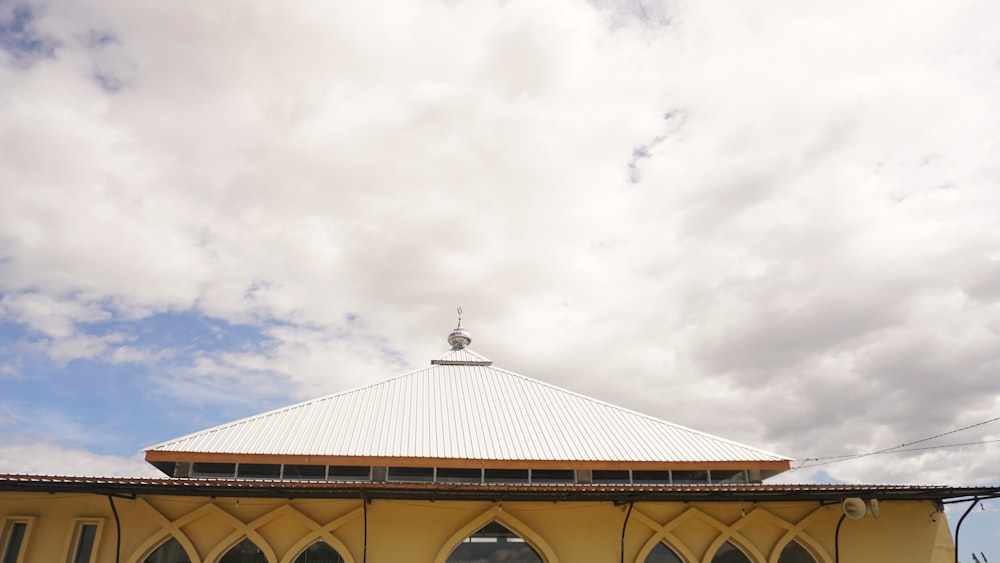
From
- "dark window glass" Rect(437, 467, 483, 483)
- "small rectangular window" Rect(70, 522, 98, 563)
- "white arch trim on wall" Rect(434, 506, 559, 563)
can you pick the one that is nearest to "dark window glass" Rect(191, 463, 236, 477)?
"small rectangular window" Rect(70, 522, 98, 563)

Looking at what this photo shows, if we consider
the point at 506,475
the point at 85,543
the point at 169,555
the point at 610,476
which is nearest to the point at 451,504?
the point at 506,475

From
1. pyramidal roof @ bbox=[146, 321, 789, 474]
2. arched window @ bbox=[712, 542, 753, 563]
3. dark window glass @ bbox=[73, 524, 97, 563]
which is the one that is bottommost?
arched window @ bbox=[712, 542, 753, 563]

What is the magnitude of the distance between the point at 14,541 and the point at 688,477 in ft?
49.5

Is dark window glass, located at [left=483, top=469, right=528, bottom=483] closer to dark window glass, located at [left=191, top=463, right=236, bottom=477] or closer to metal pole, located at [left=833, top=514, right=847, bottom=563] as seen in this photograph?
dark window glass, located at [left=191, top=463, right=236, bottom=477]

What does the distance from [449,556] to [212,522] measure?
515 cm

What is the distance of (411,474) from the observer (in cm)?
1452

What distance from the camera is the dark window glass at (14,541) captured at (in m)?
12.5

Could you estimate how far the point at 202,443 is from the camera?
14.6 m

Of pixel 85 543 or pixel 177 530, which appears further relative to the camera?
pixel 85 543

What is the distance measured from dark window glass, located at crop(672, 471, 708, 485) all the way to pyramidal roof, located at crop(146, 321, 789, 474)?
25 centimetres

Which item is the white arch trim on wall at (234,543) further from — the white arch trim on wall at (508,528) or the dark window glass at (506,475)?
the dark window glass at (506,475)

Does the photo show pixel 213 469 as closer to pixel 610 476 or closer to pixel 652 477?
pixel 610 476

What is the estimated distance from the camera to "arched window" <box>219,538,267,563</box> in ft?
41.9

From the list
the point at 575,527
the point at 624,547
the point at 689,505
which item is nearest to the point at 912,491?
the point at 689,505
